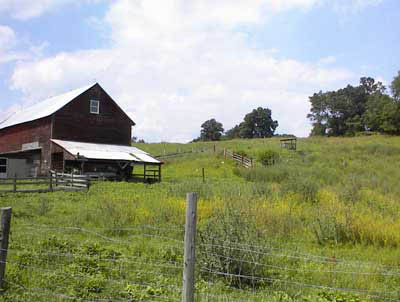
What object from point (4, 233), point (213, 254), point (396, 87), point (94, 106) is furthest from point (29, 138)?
point (396, 87)

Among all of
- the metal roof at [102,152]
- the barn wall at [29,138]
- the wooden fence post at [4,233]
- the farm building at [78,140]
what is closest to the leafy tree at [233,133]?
the barn wall at [29,138]

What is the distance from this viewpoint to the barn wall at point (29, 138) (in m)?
33.8

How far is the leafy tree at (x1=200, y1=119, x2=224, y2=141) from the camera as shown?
12381 cm

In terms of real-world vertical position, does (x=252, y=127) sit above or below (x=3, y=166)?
above

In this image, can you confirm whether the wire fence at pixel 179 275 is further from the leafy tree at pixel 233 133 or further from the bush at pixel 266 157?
the leafy tree at pixel 233 133

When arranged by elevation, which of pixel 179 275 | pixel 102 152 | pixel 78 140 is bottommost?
pixel 179 275

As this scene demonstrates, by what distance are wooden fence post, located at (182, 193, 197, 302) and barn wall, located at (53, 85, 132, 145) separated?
31523 millimetres

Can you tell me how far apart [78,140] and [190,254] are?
32.1 meters

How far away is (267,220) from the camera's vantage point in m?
10.3

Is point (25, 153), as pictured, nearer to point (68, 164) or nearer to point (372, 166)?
point (68, 164)

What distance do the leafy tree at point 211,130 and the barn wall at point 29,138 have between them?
85.1 metres

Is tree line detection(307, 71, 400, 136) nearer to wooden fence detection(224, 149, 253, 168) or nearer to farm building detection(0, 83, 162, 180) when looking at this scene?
wooden fence detection(224, 149, 253, 168)

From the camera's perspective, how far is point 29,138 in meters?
36.6

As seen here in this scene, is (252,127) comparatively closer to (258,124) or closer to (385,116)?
(258,124)
